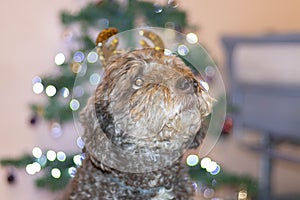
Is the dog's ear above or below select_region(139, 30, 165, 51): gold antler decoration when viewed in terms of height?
below

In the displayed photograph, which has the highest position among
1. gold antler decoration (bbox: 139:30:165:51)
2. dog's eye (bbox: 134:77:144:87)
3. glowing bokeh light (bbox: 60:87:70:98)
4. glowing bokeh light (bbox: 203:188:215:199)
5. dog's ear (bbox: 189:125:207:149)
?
gold antler decoration (bbox: 139:30:165:51)

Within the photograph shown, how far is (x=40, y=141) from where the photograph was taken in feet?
7.52

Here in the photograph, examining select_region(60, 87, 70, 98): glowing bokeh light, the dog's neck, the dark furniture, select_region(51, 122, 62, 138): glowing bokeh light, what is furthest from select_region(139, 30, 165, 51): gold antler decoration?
the dark furniture

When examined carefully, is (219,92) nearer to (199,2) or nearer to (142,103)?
(142,103)

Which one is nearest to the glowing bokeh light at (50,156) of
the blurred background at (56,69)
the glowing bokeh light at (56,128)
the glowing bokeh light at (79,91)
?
the blurred background at (56,69)

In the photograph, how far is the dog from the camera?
29.8 inches

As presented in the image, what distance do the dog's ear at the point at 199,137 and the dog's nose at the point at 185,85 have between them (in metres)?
0.12

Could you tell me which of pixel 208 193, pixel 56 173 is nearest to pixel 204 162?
pixel 208 193

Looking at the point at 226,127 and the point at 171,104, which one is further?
the point at 226,127

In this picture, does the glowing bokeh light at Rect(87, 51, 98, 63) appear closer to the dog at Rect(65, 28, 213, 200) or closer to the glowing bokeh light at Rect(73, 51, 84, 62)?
the dog at Rect(65, 28, 213, 200)

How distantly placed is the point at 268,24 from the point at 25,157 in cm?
203

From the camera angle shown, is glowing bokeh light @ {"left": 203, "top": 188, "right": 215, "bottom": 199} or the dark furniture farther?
the dark furniture

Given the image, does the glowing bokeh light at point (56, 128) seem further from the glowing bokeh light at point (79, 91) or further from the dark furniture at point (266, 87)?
the glowing bokeh light at point (79, 91)

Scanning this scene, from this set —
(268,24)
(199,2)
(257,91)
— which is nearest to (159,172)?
(257,91)
